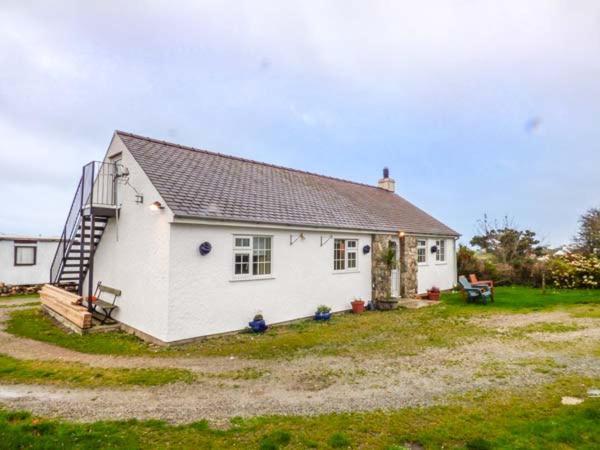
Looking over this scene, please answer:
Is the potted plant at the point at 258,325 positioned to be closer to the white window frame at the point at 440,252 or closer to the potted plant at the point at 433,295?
the potted plant at the point at 433,295

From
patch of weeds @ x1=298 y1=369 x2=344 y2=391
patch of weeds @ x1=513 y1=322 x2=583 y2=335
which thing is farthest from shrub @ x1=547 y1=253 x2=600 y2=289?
patch of weeds @ x1=298 y1=369 x2=344 y2=391

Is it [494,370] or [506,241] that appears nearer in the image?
[494,370]

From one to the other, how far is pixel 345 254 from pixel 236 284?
5.12m

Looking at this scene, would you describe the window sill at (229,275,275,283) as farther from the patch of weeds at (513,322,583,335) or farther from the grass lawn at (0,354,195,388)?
the patch of weeds at (513,322,583,335)

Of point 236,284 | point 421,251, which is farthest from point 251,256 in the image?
point 421,251

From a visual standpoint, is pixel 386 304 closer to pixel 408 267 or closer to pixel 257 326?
pixel 408 267

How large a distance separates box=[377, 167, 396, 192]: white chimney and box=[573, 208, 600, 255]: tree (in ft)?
41.2

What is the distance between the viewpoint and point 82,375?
6.13 metres

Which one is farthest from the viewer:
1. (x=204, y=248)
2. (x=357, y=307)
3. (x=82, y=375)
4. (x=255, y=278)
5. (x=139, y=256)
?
(x=357, y=307)

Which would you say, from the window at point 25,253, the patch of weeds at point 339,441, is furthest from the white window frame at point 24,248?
the patch of weeds at point 339,441

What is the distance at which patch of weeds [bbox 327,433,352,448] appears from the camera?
3672 mm

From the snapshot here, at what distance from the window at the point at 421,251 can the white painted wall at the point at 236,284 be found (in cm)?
597

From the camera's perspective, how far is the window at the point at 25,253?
61.7 ft

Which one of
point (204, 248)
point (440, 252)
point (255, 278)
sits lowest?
point (255, 278)
